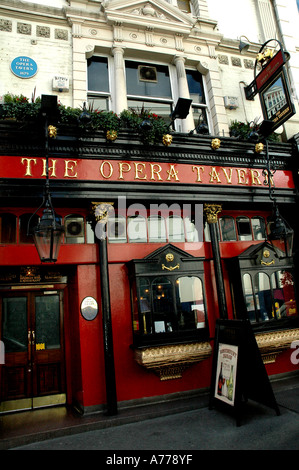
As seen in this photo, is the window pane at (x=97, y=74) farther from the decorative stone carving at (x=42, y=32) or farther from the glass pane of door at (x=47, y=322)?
the glass pane of door at (x=47, y=322)

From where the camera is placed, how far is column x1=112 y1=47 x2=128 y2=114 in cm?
757

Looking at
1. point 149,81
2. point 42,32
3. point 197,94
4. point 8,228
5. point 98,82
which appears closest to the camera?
point 8,228

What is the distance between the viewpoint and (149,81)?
831 centimetres

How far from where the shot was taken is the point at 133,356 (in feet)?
20.4

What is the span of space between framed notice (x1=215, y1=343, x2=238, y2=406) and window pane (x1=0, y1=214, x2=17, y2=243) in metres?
4.56

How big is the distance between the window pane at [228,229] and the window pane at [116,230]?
8.28 feet

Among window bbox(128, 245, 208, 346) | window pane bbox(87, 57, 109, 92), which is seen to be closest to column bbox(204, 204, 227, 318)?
window bbox(128, 245, 208, 346)

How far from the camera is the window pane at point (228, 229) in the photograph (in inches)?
302

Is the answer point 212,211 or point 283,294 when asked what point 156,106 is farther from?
point 283,294

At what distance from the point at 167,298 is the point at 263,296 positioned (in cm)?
242

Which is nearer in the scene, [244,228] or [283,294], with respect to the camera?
[283,294]

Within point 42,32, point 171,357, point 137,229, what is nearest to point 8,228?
point 137,229

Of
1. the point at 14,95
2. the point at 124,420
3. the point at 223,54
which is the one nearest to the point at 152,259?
the point at 124,420

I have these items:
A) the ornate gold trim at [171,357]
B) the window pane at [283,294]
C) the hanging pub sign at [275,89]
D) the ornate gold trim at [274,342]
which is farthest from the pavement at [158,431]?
the hanging pub sign at [275,89]
